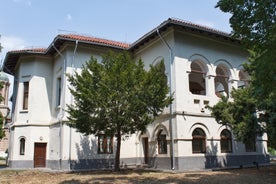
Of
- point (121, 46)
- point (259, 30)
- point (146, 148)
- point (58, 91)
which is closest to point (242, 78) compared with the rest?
point (146, 148)

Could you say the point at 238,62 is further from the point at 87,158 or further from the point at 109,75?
the point at 87,158

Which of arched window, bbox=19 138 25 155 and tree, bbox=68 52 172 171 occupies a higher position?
tree, bbox=68 52 172 171

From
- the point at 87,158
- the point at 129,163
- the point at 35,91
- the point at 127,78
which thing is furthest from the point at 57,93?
the point at 127,78

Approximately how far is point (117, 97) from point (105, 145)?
667cm

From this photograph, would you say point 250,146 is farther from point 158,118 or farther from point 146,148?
point 146,148

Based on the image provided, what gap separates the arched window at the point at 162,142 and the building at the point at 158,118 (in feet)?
0.21

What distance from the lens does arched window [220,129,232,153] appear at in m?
19.1

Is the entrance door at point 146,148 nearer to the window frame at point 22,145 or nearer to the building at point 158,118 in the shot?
the building at point 158,118

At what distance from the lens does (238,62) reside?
21000 mm

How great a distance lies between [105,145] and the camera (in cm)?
2031

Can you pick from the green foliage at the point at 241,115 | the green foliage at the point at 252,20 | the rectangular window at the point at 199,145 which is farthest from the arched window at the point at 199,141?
the green foliage at the point at 252,20

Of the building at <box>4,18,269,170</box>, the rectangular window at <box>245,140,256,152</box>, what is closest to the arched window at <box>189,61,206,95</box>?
the building at <box>4,18,269,170</box>

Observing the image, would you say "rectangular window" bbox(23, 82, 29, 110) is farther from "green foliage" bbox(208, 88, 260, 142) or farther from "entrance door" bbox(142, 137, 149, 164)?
"green foliage" bbox(208, 88, 260, 142)

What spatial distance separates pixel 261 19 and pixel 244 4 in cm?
66
